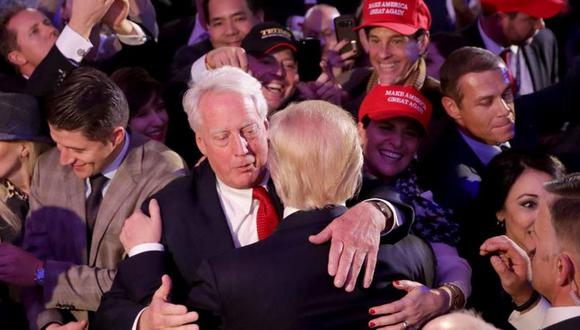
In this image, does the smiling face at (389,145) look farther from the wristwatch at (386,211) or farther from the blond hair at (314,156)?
the blond hair at (314,156)

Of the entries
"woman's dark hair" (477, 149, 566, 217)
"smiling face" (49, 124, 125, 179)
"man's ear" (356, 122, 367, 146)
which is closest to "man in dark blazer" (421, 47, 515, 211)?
"woman's dark hair" (477, 149, 566, 217)

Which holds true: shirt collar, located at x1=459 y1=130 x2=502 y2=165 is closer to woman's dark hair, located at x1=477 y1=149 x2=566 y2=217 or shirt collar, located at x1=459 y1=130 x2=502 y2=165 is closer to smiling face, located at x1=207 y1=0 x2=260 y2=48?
woman's dark hair, located at x1=477 y1=149 x2=566 y2=217

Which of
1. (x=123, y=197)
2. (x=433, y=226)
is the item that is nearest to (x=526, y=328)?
(x=433, y=226)

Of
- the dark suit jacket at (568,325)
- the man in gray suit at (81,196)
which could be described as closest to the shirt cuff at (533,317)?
the dark suit jacket at (568,325)

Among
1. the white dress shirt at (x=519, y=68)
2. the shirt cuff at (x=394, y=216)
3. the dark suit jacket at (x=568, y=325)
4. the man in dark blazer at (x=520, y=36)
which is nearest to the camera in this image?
the dark suit jacket at (x=568, y=325)

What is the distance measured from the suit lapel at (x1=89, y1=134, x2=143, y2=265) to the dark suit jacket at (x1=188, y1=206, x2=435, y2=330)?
39.8 inches

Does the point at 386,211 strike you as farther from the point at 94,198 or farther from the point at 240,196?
the point at 94,198

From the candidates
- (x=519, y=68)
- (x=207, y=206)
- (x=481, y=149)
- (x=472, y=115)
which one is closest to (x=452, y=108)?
(x=472, y=115)

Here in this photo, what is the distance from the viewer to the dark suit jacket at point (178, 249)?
3.31 meters

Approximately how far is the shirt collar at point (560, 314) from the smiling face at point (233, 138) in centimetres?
108

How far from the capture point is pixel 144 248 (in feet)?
11.1

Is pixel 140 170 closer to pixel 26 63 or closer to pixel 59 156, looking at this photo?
pixel 59 156

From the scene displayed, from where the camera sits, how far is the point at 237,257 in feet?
9.73

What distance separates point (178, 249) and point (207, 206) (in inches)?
6.6
